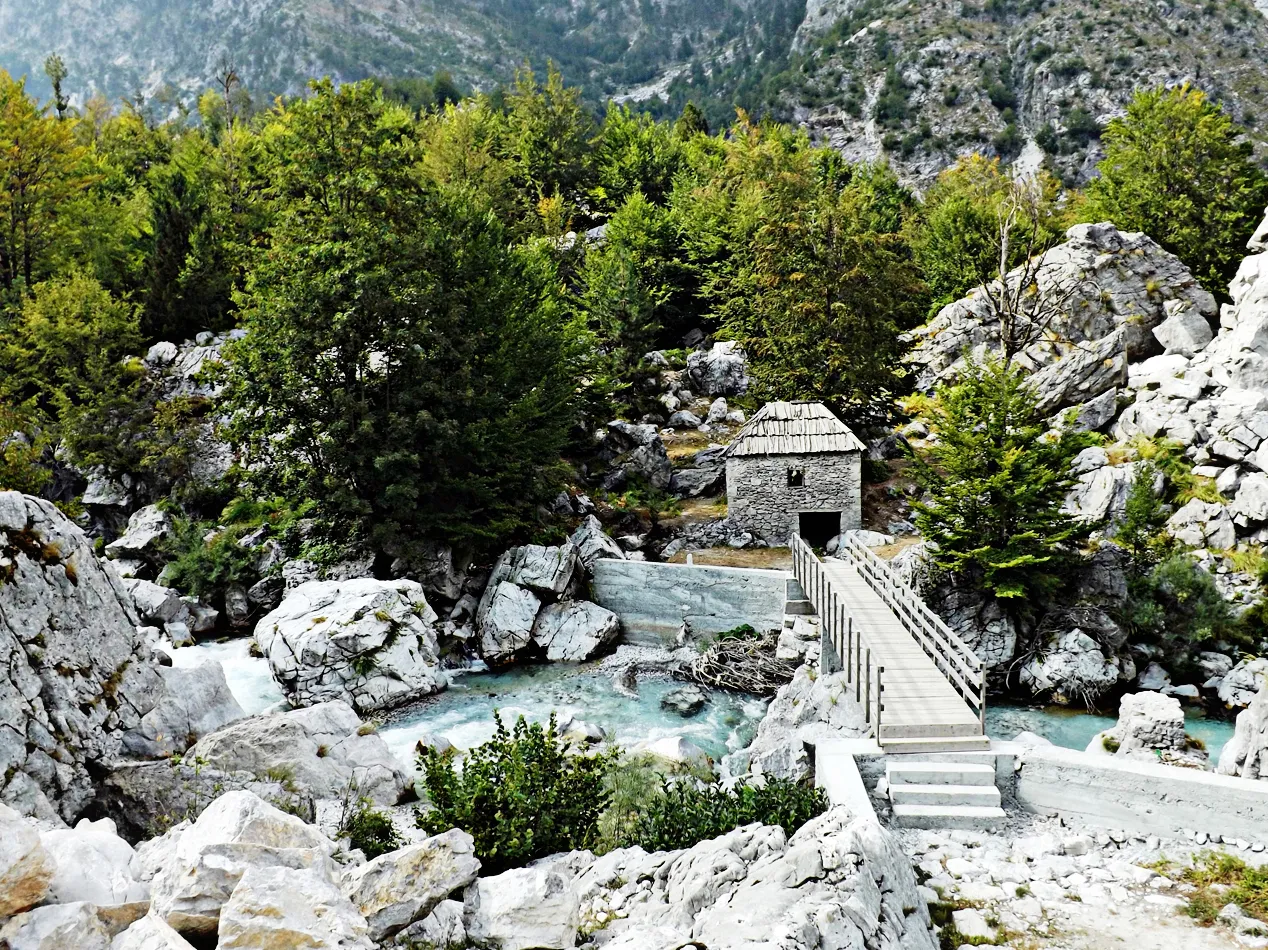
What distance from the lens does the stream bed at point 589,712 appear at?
55.6ft

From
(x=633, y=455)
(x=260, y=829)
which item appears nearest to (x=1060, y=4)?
(x=633, y=455)

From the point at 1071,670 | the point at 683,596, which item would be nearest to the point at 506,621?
the point at 683,596

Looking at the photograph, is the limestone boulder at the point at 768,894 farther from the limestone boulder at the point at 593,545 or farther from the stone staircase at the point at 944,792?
the limestone boulder at the point at 593,545

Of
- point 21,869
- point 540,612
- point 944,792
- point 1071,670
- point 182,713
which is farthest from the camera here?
point 540,612

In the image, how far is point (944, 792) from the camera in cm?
1120

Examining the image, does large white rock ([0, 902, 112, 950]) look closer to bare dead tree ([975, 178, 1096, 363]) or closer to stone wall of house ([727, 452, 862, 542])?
stone wall of house ([727, 452, 862, 542])

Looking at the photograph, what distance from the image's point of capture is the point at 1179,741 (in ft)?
44.0

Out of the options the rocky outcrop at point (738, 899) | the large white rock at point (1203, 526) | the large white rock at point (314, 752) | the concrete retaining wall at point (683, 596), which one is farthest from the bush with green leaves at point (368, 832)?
the large white rock at point (1203, 526)

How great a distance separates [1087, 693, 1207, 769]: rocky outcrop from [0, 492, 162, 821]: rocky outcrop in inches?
554

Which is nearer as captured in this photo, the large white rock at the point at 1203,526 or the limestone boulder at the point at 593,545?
the large white rock at the point at 1203,526

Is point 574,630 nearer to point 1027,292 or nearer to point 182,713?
point 182,713

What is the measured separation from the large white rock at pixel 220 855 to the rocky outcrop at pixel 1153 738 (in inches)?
485

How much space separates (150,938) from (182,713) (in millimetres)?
6378

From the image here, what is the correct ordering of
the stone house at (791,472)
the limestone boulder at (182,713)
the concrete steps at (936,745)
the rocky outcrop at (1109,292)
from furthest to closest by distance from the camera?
the rocky outcrop at (1109,292), the stone house at (791,472), the concrete steps at (936,745), the limestone boulder at (182,713)
